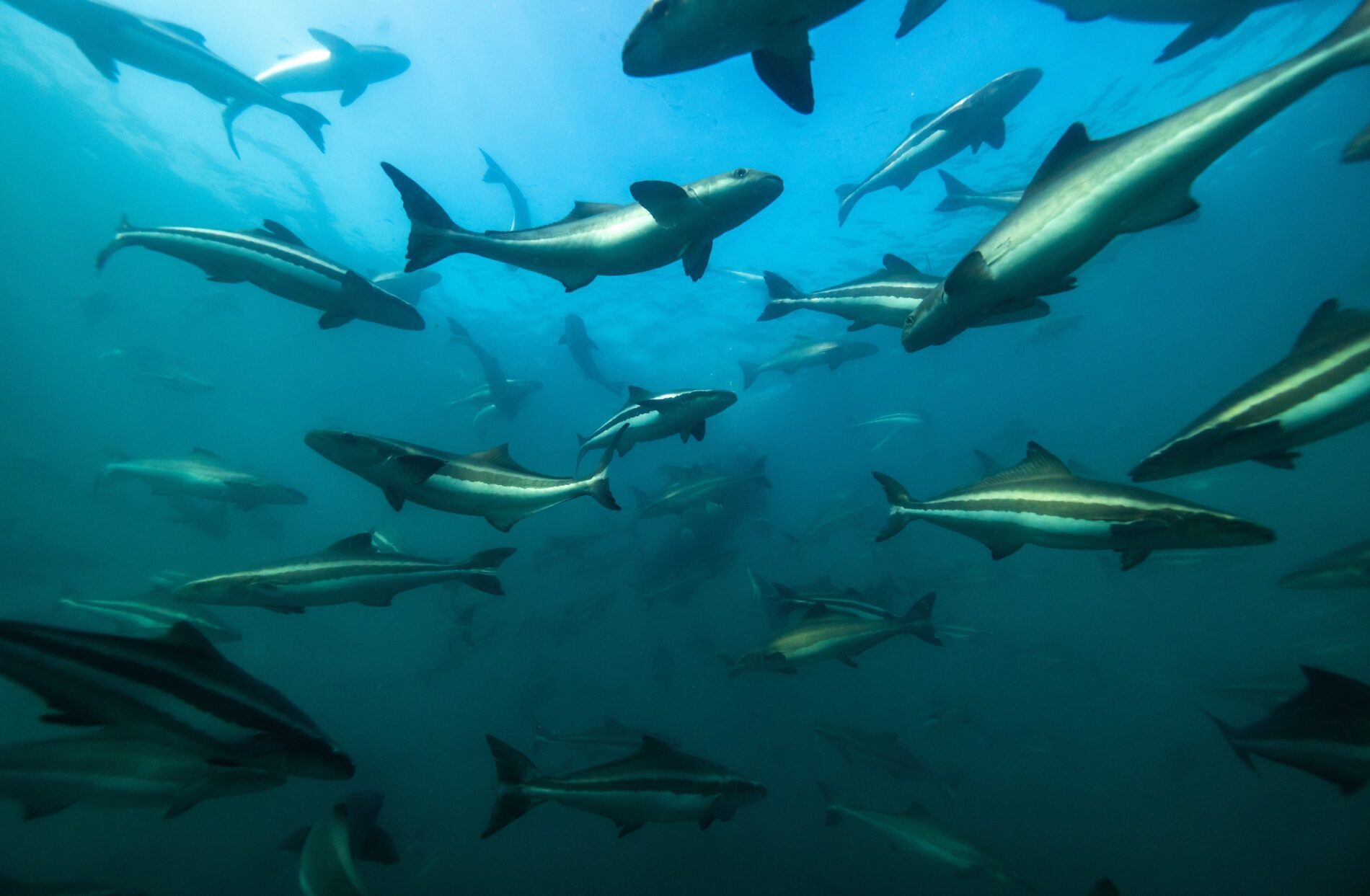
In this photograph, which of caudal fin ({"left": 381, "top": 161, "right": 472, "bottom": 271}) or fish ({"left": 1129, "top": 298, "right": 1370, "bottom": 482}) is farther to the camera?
caudal fin ({"left": 381, "top": 161, "right": 472, "bottom": 271})

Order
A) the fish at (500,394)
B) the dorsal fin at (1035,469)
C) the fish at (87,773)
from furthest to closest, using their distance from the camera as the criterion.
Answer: the fish at (500,394) < the fish at (87,773) < the dorsal fin at (1035,469)

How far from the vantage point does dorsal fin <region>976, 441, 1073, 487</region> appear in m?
3.25

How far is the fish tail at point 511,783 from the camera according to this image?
3906mm

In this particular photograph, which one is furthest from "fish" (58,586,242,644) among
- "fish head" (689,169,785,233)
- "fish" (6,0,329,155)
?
"fish head" (689,169,785,233)

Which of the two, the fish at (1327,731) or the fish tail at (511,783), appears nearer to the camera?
the fish at (1327,731)

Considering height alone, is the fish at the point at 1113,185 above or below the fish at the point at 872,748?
above

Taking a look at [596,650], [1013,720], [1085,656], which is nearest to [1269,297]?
[1085,656]

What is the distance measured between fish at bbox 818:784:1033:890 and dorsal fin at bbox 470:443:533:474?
22.9 feet

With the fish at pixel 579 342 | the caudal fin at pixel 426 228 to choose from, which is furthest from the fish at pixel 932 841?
the fish at pixel 579 342

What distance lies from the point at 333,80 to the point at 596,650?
21.7 metres

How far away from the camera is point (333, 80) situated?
1164 cm

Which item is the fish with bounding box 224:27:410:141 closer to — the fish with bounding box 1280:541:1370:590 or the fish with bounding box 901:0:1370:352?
the fish with bounding box 901:0:1370:352

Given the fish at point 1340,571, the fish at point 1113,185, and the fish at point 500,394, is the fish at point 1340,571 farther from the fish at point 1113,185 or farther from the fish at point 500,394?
the fish at point 500,394

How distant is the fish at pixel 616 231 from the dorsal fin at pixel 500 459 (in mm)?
1515
